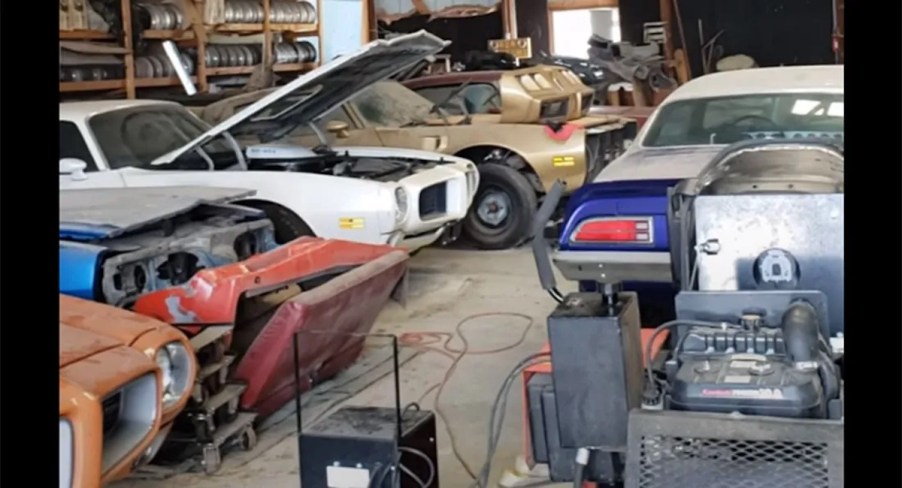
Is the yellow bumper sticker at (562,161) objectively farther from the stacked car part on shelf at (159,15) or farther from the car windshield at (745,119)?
the stacked car part on shelf at (159,15)

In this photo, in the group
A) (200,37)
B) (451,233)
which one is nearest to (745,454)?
(451,233)

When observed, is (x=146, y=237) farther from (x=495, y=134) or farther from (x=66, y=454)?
(x=495, y=134)

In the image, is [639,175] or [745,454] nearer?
[745,454]

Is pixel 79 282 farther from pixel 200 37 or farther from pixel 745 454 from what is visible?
pixel 200 37

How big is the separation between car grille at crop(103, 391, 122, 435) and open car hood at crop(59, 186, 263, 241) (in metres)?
1.13

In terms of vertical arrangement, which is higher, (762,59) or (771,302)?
(762,59)

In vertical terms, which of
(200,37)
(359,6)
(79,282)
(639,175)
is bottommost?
(79,282)

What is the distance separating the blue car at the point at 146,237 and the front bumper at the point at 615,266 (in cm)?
143

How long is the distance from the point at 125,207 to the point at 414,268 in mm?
3487

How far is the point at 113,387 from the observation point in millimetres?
2877

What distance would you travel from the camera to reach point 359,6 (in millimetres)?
14875

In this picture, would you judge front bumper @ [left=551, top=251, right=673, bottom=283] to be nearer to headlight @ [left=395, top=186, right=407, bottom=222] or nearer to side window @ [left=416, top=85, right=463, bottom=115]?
headlight @ [left=395, top=186, right=407, bottom=222]

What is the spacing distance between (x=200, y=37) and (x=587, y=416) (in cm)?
908
